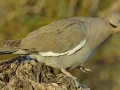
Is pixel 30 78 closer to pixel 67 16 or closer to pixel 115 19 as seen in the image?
pixel 115 19

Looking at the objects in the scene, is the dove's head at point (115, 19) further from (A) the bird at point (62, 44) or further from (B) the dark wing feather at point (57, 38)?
(B) the dark wing feather at point (57, 38)

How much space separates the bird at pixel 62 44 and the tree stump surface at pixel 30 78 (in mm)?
179

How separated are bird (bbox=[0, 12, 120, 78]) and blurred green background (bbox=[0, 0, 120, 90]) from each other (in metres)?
2.78

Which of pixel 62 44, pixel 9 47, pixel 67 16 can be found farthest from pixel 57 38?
pixel 67 16

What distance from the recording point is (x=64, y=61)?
6488 millimetres

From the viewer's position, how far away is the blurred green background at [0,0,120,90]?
9.49 meters

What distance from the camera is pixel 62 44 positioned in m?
6.50

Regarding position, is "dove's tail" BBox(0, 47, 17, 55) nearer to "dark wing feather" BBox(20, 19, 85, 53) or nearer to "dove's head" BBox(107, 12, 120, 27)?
"dark wing feather" BBox(20, 19, 85, 53)

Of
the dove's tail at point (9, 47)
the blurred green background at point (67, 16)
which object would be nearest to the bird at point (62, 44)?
the dove's tail at point (9, 47)

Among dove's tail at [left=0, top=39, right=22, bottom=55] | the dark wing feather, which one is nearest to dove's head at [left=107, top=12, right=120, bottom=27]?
the dark wing feather

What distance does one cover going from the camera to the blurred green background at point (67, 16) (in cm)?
949

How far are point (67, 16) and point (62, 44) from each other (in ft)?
10.6

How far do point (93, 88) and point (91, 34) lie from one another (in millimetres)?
3961

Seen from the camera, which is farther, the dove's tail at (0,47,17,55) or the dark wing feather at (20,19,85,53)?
the dark wing feather at (20,19,85,53)
